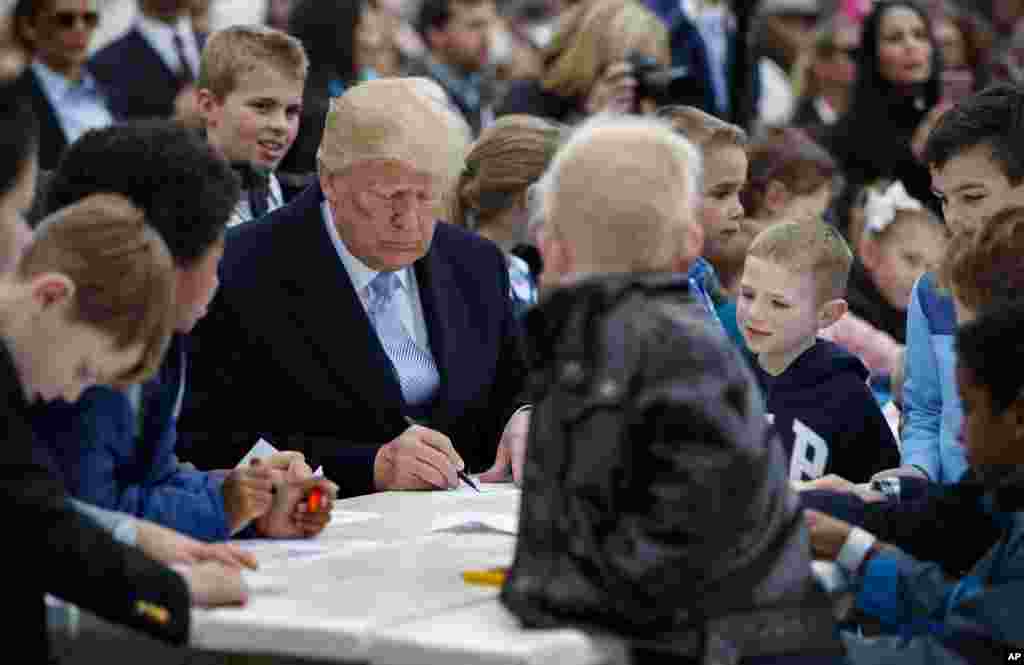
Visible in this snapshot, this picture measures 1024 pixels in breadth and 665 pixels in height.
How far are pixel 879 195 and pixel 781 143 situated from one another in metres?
0.55

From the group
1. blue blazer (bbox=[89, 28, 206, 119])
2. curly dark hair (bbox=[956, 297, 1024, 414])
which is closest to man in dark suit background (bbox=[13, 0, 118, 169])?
blue blazer (bbox=[89, 28, 206, 119])

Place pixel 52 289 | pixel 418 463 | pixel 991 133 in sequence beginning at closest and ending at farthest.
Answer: pixel 52 289
pixel 418 463
pixel 991 133

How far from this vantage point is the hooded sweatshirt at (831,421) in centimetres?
377

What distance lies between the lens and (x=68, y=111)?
6234 mm

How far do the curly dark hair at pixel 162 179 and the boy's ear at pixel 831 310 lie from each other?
4.90 ft

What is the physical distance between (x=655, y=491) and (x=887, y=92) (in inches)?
207

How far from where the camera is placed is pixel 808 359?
3893mm

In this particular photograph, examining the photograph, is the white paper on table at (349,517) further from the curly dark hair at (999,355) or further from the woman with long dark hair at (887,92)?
the woman with long dark hair at (887,92)

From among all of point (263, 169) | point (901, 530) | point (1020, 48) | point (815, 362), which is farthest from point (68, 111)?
point (1020, 48)

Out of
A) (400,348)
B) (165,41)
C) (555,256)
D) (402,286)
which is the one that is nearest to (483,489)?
(400,348)

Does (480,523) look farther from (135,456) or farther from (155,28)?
(155,28)

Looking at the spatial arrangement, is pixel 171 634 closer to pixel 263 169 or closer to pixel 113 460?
pixel 113 460

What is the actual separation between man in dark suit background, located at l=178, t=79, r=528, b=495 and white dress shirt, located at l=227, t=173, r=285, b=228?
73 centimetres

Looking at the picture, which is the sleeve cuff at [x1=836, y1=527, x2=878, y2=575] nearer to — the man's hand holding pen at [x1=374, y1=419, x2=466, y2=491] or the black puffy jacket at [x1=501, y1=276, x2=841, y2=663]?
the black puffy jacket at [x1=501, y1=276, x2=841, y2=663]
